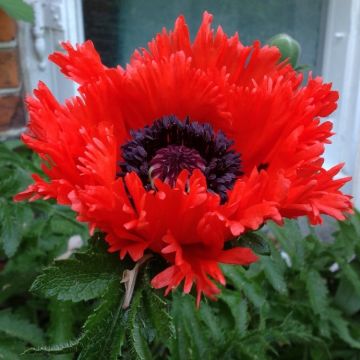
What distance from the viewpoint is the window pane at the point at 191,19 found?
137cm

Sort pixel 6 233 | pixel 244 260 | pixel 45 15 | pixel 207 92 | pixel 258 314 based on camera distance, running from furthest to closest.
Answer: pixel 45 15 → pixel 258 314 → pixel 6 233 → pixel 207 92 → pixel 244 260

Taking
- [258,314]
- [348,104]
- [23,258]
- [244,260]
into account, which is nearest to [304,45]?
[348,104]

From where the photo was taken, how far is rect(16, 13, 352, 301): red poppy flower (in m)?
0.36

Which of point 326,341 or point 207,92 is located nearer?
point 207,92

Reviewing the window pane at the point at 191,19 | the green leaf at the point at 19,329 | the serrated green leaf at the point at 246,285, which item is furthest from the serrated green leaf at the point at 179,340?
the window pane at the point at 191,19

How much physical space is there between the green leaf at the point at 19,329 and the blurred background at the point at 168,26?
567mm

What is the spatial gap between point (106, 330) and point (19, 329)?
412 mm

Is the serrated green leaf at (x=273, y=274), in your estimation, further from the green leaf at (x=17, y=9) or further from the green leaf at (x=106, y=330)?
the green leaf at (x=17, y=9)

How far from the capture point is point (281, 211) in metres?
0.39

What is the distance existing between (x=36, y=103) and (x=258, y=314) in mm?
623

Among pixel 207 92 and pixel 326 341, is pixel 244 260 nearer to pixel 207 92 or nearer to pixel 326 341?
pixel 207 92

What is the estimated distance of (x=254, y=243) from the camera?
0.41m

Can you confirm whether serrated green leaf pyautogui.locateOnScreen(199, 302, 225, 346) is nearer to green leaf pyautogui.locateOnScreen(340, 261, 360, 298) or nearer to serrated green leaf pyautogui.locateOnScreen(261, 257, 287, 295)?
serrated green leaf pyautogui.locateOnScreen(261, 257, 287, 295)

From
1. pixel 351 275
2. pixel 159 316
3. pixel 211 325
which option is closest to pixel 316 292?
pixel 351 275
